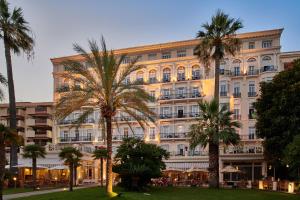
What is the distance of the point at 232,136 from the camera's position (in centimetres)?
4291

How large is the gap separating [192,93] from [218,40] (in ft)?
61.7

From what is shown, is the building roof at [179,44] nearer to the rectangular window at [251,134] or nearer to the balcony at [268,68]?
the balcony at [268,68]

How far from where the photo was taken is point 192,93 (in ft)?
220

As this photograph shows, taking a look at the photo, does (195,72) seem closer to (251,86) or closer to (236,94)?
(236,94)

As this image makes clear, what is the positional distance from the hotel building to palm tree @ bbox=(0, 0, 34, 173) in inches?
499

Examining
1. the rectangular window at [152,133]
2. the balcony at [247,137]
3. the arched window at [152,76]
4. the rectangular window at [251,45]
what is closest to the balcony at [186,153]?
the rectangular window at [152,133]

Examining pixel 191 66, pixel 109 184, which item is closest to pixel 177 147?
pixel 191 66

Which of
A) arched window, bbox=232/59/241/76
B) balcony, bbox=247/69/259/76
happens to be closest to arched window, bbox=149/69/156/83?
arched window, bbox=232/59/241/76

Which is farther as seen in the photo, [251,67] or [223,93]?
[223,93]

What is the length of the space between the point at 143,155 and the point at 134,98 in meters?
9.25

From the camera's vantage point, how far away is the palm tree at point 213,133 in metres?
42.8

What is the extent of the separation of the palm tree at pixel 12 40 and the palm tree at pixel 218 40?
19.3 meters

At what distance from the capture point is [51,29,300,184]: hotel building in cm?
6088

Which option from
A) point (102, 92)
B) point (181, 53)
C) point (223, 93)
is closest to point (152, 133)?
point (223, 93)
